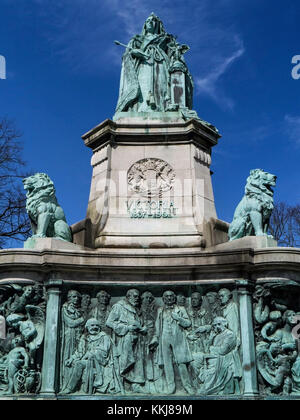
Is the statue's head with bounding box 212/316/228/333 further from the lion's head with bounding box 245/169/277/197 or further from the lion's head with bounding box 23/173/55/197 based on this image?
the lion's head with bounding box 23/173/55/197

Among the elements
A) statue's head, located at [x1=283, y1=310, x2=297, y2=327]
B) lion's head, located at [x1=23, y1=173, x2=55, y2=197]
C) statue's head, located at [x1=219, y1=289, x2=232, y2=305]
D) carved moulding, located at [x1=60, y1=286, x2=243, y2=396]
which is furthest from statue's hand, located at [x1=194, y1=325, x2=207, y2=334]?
lion's head, located at [x1=23, y1=173, x2=55, y2=197]

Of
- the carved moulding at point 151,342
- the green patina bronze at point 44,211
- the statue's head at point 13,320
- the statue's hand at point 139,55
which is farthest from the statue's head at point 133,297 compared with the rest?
the statue's hand at point 139,55

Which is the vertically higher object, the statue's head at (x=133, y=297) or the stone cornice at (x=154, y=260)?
the stone cornice at (x=154, y=260)

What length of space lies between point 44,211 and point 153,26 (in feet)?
21.7

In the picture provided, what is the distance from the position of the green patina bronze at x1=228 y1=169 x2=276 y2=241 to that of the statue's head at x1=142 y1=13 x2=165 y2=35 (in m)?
5.79

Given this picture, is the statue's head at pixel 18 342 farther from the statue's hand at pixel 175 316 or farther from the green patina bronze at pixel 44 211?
the statue's hand at pixel 175 316

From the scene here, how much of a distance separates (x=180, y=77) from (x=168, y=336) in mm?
6951

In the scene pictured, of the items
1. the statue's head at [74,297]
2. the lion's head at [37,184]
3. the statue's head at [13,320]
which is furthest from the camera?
the lion's head at [37,184]

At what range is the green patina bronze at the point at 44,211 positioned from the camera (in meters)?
10.9

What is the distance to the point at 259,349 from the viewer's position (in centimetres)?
980

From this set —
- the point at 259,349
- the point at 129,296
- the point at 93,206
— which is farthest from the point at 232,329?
the point at 93,206

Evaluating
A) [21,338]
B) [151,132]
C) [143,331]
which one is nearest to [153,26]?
[151,132]

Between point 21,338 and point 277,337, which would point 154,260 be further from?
point 21,338

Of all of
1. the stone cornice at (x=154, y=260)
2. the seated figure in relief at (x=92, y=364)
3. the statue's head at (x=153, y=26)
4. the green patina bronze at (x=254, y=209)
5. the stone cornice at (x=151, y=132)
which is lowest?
the seated figure in relief at (x=92, y=364)
